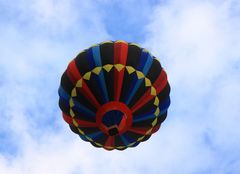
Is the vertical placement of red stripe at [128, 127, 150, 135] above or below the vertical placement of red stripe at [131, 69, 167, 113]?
below

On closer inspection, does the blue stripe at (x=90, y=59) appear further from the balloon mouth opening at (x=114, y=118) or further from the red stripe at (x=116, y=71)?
the balloon mouth opening at (x=114, y=118)

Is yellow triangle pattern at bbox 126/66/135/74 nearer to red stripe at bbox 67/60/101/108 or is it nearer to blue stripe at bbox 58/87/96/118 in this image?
red stripe at bbox 67/60/101/108

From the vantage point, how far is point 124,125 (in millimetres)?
24859

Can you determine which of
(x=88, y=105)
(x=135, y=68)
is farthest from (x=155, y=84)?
(x=88, y=105)

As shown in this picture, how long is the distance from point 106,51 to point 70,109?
322 centimetres

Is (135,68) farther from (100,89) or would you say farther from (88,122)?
(88,122)

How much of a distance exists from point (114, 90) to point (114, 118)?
1348mm

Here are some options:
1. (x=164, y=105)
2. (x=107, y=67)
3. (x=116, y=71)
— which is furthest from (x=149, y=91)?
(x=107, y=67)

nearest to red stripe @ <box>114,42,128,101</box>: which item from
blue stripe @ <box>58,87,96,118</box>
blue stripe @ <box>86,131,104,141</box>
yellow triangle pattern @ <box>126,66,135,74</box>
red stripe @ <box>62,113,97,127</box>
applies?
yellow triangle pattern @ <box>126,66,135,74</box>

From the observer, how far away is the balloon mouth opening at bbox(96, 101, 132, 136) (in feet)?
80.1

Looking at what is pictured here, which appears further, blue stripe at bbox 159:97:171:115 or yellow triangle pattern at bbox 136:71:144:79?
blue stripe at bbox 159:97:171:115

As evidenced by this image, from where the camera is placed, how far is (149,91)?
81.0 ft

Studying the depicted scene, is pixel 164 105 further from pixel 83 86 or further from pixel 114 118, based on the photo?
pixel 83 86

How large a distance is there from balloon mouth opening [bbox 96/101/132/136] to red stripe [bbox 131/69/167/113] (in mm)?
441
